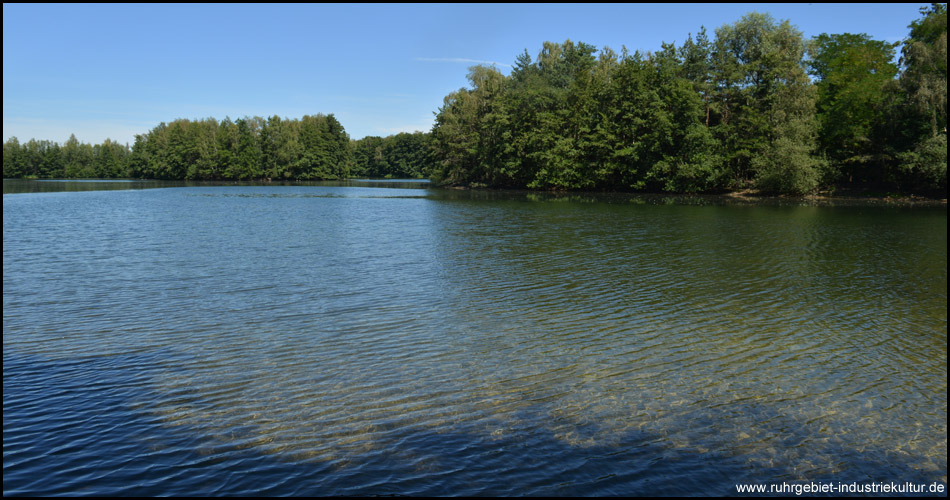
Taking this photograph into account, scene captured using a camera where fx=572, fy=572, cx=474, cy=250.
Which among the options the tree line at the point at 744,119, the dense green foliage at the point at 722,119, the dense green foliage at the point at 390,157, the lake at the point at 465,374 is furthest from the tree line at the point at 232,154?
the lake at the point at 465,374

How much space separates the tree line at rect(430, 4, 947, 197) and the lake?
36532 mm

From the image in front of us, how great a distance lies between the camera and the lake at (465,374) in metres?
6.02

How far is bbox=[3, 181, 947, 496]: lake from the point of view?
19.7 ft

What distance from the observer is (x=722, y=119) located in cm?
6156

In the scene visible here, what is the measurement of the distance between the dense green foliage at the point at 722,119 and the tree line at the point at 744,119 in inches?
6.2

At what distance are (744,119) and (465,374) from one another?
57156mm

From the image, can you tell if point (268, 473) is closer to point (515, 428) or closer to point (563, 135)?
point (515, 428)

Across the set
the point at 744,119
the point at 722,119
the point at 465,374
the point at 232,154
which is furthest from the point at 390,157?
the point at 465,374

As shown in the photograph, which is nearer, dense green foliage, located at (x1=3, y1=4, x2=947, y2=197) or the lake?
the lake

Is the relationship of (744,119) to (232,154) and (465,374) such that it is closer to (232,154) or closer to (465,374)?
(465,374)

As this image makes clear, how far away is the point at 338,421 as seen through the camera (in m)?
7.04

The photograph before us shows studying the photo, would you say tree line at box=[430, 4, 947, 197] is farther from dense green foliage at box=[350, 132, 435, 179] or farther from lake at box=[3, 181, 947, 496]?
dense green foliage at box=[350, 132, 435, 179]

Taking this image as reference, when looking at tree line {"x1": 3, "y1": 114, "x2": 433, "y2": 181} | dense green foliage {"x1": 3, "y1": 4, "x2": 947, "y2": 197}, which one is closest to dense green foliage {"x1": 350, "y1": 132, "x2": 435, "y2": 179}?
tree line {"x1": 3, "y1": 114, "x2": 433, "y2": 181}

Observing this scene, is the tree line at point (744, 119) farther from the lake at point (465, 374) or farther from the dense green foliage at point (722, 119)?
the lake at point (465, 374)
